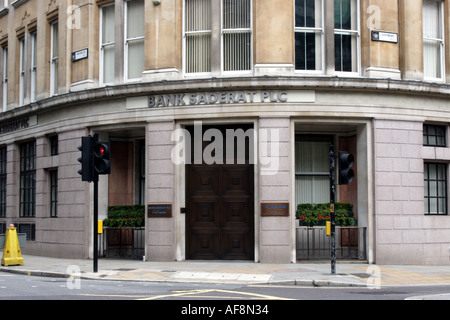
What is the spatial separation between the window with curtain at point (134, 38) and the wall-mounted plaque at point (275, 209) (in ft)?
21.5

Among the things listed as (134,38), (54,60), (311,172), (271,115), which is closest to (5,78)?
(54,60)

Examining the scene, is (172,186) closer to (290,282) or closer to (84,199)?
(84,199)

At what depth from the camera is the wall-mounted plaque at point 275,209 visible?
20172 millimetres

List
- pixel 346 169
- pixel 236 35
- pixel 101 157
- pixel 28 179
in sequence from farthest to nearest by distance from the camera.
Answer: pixel 28 179
pixel 236 35
pixel 101 157
pixel 346 169

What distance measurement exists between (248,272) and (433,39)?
36.5 feet

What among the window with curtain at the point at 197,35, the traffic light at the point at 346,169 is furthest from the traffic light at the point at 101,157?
the traffic light at the point at 346,169

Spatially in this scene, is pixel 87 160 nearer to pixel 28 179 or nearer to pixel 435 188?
pixel 28 179

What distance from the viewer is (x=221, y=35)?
2128 cm

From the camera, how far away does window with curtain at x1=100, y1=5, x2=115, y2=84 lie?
23328mm

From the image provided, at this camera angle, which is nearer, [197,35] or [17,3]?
[197,35]

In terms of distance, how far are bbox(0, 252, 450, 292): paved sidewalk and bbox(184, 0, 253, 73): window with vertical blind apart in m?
6.57

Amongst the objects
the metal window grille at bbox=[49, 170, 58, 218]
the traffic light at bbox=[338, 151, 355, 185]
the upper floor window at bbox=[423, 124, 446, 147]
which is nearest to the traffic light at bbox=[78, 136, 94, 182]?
the traffic light at bbox=[338, 151, 355, 185]
